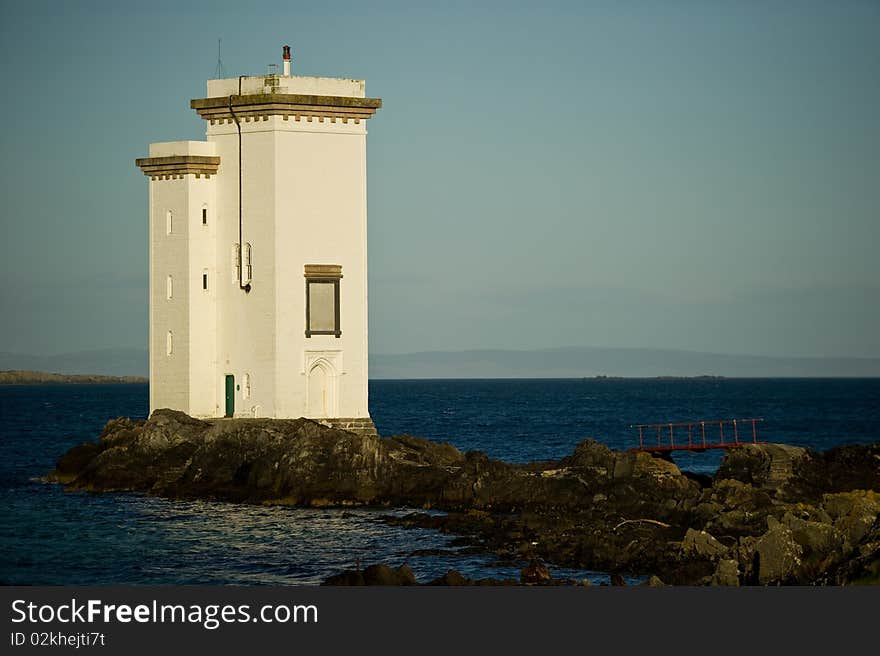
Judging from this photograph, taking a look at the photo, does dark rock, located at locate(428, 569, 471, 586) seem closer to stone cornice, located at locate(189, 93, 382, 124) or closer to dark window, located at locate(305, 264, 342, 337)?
dark window, located at locate(305, 264, 342, 337)

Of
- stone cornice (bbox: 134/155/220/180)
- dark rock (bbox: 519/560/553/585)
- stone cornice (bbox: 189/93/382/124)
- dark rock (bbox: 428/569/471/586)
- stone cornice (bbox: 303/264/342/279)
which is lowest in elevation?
dark rock (bbox: 519/560/553/585)

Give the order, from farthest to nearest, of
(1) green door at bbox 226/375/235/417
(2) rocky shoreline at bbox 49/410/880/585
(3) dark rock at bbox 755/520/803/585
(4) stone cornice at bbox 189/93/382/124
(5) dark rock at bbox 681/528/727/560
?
(1) green door at bbox 226/375/235/417, (4) stone cornice at bbox 189/93/382/124, (5) dark rock at bbox 681/528/727/560, (2) rocky shoreline at bbox 49/410/880/585, (3) dark rock at bbox 755/520/803/585

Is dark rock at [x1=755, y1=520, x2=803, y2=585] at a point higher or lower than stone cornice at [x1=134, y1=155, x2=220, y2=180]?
lower

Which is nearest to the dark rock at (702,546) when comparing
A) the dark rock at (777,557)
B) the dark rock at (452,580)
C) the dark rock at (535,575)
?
the dark rock at (777,557)

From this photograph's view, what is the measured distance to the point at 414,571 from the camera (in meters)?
30.3

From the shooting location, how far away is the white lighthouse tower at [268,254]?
45.2 metres

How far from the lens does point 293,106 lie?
45125 mm

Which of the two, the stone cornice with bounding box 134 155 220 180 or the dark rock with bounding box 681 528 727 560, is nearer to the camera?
the dark rock with bounding box 681 528 727 560

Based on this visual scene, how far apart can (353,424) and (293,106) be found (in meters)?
9.90

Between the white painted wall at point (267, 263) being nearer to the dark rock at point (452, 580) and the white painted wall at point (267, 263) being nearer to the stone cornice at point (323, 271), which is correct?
the stone cornice at point (323, 271)

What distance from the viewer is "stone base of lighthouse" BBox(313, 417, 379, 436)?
45.7 m

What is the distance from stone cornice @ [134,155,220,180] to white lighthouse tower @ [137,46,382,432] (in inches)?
1.8

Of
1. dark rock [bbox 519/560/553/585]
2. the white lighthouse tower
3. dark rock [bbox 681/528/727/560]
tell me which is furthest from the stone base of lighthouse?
dark rock [bbox 519/560/553/585]

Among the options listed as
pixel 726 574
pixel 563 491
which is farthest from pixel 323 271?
pixel 726 574
